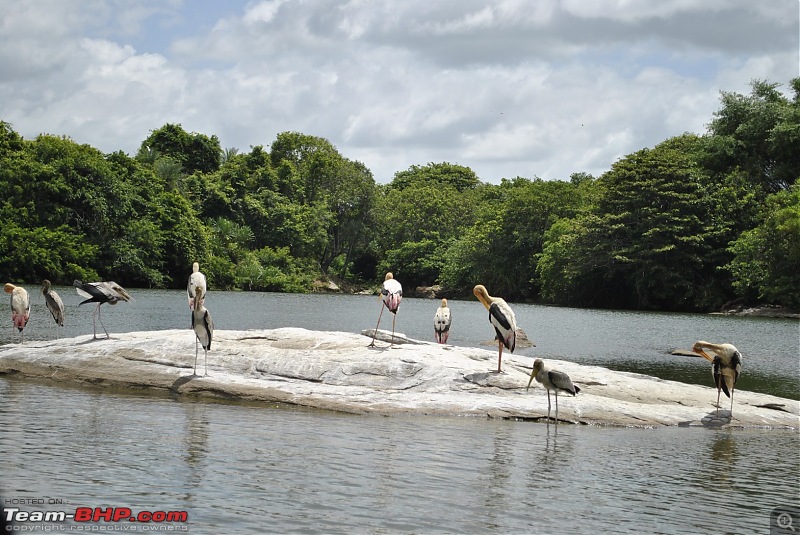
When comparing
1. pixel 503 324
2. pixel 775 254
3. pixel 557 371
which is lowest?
pixel 557 371

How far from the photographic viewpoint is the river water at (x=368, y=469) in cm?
740

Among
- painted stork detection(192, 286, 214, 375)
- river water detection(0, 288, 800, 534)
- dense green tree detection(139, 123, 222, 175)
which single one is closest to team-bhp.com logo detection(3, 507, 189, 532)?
river water detection(0, 288, 800, 534)

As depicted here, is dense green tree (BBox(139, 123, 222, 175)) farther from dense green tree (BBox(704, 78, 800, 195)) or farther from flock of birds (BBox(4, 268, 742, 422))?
flock of birds (BBox(4, 268, 742, 422))

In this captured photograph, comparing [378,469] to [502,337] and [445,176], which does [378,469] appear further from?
[445,176]

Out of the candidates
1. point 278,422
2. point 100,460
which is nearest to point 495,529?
point 100,460

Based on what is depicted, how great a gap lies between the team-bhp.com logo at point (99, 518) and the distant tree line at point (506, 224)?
43.7m

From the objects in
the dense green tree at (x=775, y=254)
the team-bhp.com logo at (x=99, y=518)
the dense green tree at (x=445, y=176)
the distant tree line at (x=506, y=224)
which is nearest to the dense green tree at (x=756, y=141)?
the distant tree line at (x=506, y=224)

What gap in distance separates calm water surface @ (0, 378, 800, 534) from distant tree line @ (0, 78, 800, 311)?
3822 centimetres

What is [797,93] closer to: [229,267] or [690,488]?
[229,267]

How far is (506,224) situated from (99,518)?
209ft

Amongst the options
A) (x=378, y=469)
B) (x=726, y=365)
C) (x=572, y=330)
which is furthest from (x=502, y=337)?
(x=572, y=330)

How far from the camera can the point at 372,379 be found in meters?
13.1

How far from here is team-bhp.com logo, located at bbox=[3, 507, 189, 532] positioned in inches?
259

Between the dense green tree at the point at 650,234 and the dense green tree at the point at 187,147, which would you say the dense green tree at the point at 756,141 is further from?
the dense green tree at the point at 187,147
